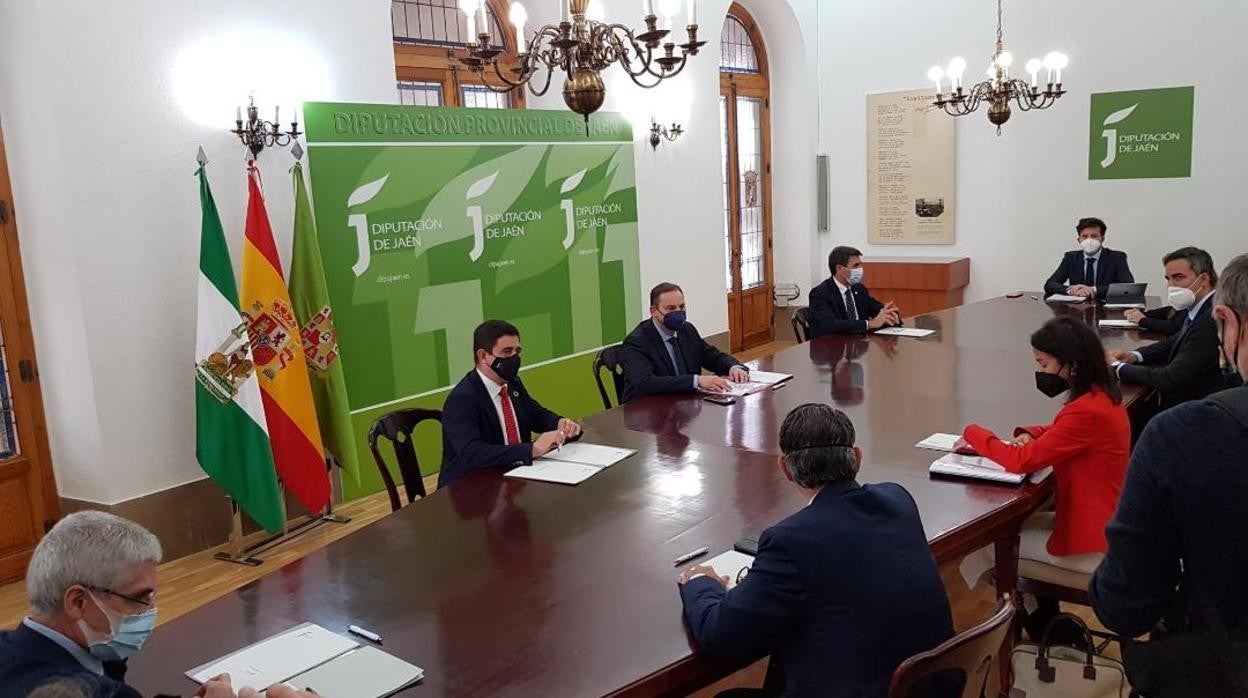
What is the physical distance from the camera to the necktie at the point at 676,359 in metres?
4.66

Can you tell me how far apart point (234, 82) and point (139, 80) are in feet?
1.54

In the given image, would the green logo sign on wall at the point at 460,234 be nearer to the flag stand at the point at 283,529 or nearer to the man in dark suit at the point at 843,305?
the flag stand at the point at 283,529

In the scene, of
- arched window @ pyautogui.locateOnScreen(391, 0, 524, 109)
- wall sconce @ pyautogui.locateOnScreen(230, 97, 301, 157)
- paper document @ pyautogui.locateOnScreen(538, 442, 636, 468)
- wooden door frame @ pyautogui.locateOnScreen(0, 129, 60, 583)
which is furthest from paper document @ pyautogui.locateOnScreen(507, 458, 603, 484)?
arched window @ pyautogui.locateOnScreen(391, 0, 524, 109)

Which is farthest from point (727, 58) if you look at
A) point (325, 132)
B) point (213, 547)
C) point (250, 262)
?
point (213, 547)

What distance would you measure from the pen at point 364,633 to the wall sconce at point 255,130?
325 cm

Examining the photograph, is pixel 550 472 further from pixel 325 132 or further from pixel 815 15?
pixel 815 15

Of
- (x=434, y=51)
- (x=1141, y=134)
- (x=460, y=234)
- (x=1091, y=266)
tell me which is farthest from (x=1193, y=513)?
(x=1141, y=134)

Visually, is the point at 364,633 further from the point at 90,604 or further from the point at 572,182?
the point at 572,182

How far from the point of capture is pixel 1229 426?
1.51 meters

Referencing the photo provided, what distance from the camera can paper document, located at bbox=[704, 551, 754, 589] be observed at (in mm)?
2297

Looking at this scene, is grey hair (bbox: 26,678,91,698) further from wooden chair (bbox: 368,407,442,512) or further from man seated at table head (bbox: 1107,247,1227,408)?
man seated at table head (bbox: 1107,247,1227,408)

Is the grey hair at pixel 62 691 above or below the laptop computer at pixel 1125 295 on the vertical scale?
above

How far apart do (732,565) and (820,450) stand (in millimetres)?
507

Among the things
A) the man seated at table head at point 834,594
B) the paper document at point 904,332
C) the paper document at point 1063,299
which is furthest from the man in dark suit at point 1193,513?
the paper document at point 1063,299
